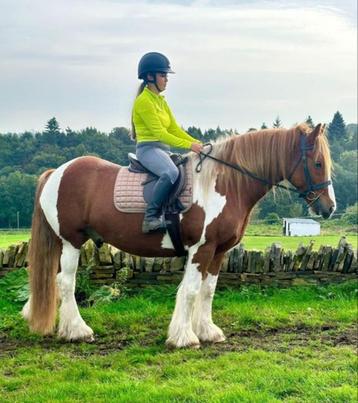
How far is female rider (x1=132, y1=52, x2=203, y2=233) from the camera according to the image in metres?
5.37

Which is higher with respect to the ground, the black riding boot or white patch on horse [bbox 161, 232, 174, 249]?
the black riding boot

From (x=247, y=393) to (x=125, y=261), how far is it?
3.53 m

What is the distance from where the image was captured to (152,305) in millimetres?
6828

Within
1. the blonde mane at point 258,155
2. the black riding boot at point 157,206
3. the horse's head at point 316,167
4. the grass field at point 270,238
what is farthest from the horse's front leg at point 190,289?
the grass field at point 270,238

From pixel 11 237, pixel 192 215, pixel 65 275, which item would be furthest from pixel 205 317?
pixel 11 237

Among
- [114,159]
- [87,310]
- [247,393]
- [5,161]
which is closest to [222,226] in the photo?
[247,393]

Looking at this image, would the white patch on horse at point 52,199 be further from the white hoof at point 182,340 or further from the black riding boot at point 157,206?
the white hoof at point 182,340

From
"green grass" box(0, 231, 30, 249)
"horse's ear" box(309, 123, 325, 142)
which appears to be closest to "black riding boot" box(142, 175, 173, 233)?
"horse's ear" box(309, 123, 325, 142)

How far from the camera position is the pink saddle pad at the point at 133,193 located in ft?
18.0

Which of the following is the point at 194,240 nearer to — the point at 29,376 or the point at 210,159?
the point at 210,159

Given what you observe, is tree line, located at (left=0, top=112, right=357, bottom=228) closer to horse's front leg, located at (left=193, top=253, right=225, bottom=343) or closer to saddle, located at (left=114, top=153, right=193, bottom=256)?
horse's front leg, located at (left=193, top=253, right=225, bottom=343)

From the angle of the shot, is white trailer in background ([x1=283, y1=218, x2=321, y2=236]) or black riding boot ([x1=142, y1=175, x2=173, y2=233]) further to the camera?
white trailer in background ([x1=283, y1=218, x2=321, y2=236])

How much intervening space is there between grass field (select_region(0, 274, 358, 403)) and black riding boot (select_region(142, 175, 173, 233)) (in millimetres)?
1250

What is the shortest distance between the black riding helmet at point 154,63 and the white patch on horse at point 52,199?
1.42m
